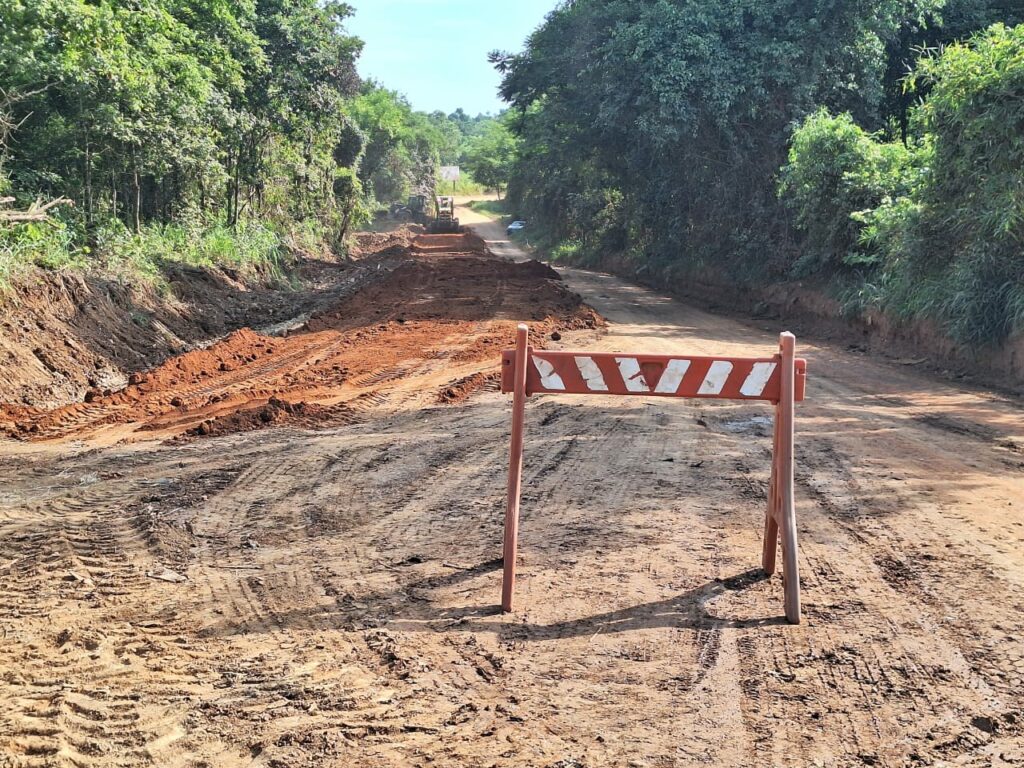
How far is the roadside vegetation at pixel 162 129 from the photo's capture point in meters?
12.7

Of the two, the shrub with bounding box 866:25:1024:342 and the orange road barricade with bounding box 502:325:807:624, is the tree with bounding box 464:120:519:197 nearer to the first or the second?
the shrub with bounding box 866:25:1024:342

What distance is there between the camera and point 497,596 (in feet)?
15.1

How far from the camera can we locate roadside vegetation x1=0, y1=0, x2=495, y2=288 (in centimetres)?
1270

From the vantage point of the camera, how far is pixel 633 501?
611cm

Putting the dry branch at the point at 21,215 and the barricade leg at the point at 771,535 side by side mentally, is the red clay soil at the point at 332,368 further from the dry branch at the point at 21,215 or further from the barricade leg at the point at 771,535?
the barricade leg at the point at 771,535

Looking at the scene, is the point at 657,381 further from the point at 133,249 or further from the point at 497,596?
the point at 133,249

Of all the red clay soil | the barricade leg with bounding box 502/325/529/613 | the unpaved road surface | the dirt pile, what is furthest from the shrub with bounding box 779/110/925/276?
the barricade leg with bounding box 502/325/529/613

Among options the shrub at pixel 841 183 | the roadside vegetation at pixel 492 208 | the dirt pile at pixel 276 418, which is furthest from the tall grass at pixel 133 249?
Answer: the roadside vegetation at pixel 492 208

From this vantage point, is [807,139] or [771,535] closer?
[771,535]

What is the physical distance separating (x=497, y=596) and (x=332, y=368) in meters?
7.50

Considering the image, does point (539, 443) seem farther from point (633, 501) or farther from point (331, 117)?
point (331, 117)

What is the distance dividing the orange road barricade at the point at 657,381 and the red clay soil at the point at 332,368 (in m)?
4.35

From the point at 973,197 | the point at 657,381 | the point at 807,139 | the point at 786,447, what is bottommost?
the point at 786,447

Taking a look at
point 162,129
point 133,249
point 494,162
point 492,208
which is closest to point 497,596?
point 133,249
